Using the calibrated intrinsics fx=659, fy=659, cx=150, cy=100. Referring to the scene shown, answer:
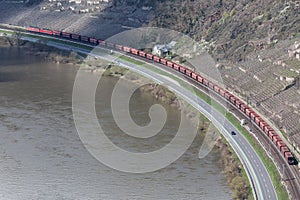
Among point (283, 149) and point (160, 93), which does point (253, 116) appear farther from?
point (160, 93)

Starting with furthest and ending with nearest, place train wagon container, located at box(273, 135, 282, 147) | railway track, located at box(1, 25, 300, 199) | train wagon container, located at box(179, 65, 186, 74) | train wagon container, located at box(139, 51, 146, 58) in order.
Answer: train wagon container, located at box(139, 51, 146, 58) < train wagon container, located at box(179, 65, 186, 74) < train wagon container, located at box(273, 135, 282, 147) < railway track, located at box(1, 25, 300, 199)

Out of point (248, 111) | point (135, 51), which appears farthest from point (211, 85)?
point (135, 51)

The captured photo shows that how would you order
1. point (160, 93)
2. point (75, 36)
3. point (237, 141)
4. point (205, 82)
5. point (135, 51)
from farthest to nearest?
point (75, 36) → point (135, 51) → point (205, 82) → point (160, 93) → point (237, 141)

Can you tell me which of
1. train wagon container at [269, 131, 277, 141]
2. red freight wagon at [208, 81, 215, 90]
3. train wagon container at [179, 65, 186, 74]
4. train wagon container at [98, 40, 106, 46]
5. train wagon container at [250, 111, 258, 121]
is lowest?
train wagon container at [269, 131, 277, 141]

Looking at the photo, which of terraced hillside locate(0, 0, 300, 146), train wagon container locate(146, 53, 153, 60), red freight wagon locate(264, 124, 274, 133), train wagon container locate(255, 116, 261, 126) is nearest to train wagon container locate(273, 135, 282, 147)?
terraced hillside locate(0, 0, 300, 146)

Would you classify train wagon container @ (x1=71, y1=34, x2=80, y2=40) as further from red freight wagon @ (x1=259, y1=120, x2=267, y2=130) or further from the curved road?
red freight wagon @ (x1=259, y1=120, x2=267, y2=130)

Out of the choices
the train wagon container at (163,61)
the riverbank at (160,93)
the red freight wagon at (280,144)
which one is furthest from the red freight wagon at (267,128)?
the train wagon container at (163,61)
